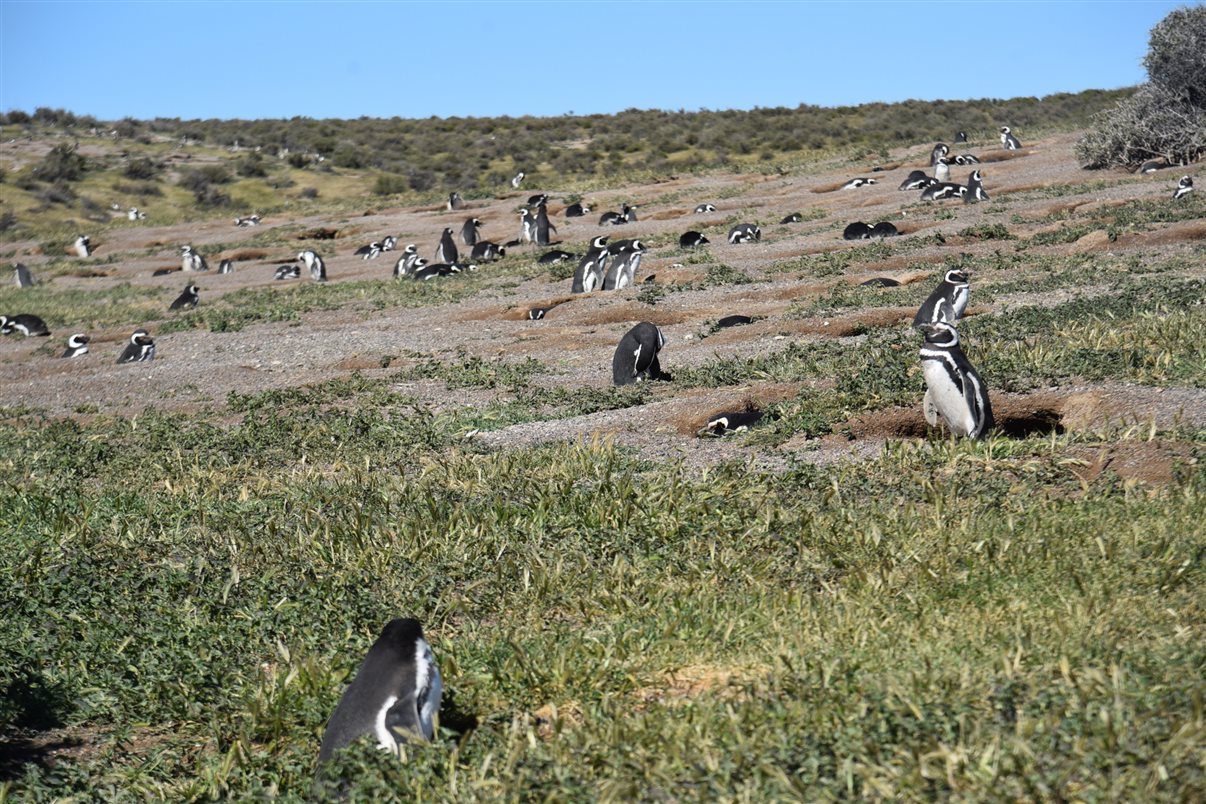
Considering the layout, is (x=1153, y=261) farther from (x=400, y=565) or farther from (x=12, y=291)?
(x=12, y=291)

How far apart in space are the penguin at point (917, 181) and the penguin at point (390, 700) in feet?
80.0

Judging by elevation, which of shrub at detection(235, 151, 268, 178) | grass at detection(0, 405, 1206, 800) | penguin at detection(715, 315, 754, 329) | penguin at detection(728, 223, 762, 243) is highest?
shrub at detection(235, 151, 268, 178)

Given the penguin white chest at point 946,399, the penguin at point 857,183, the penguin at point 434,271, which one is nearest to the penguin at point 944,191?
the penguin at point 857,183

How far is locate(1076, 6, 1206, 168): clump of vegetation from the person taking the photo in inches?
983

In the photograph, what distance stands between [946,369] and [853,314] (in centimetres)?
547

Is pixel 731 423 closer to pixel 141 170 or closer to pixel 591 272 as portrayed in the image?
pixel 591 272

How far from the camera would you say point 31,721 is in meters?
4.98

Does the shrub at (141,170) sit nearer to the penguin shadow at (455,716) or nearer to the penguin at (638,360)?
the penguin at (638,360)

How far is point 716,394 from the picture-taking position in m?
9.66

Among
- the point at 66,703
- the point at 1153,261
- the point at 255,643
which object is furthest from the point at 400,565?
the point at 1153,261

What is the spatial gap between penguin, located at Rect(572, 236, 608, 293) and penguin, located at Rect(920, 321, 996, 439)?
11.0 m

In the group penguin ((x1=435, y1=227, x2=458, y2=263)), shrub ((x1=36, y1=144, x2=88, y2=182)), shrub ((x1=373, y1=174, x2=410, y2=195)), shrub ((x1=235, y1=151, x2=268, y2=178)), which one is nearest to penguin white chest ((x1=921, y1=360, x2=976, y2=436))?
penguin ((x1=435, y1=227, x2=458, y2=263))

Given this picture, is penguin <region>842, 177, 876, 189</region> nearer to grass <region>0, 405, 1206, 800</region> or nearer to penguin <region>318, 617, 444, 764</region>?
grass <region>0, 405, 1206, 800</region>

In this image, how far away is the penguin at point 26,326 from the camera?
20.4 metres
